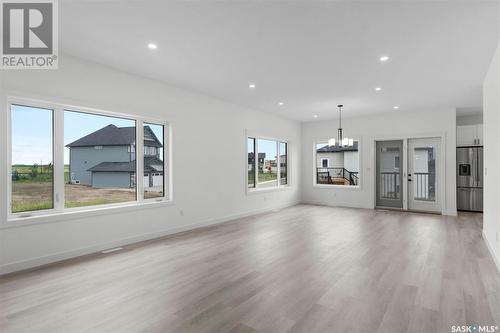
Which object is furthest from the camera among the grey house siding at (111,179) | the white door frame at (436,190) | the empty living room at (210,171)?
the white door frame at (436,190)

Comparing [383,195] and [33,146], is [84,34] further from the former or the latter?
[383,195]

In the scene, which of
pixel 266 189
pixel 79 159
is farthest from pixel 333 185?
pixel 79 159

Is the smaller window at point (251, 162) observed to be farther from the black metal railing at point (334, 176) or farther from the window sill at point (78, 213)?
the black metal railing at point (334, 176)

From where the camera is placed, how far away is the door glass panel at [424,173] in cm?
764

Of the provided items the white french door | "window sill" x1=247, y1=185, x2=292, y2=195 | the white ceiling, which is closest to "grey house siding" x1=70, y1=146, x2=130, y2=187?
the white ceiling

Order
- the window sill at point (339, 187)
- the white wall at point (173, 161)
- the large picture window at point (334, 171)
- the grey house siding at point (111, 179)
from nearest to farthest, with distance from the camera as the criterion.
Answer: the white wall at point (173, 161)
the grey house siding at point (111, 179)
the window sill at point (339, 187)
the large picture window at point (334, 171)

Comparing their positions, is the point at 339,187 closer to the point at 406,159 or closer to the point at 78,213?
the point at 406,159

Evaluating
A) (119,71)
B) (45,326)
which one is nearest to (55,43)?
(119,71)

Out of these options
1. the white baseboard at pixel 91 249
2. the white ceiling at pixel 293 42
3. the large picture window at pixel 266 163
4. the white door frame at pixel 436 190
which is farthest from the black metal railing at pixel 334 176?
the white baseboard at pixel 91 249

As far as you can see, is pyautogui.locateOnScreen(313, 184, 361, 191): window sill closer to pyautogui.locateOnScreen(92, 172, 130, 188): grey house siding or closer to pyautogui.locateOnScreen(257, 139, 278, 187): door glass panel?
pyautogui.locateOnScreen(257, 139, 278, 187): door glass panel

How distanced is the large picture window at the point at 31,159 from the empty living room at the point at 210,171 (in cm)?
2

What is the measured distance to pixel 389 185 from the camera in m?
8.28

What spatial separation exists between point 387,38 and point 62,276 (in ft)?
16.1

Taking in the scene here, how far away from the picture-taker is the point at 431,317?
239cm
